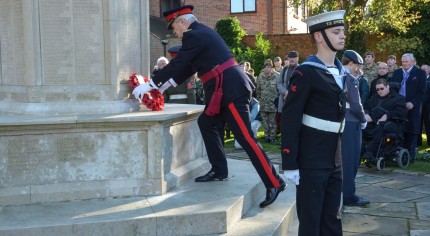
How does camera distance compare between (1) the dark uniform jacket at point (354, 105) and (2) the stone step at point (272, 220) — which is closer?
(2) the stone step at point (272, 220)

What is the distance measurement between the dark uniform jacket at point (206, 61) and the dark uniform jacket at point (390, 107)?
4645 millimetres

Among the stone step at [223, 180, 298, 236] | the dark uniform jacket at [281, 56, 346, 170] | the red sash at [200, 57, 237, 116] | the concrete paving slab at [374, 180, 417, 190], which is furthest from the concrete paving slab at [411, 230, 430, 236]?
the red sash at [200, 57, 237, 116]

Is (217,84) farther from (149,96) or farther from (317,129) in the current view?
(317,129)

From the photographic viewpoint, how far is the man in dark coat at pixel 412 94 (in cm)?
1066

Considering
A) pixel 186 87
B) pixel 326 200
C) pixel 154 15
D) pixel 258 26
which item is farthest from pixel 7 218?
pixel 154 15

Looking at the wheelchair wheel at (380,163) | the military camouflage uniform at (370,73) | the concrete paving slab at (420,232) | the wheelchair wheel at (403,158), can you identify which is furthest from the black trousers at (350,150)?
the military camouflage uniform at (370,73)

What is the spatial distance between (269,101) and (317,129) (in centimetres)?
865

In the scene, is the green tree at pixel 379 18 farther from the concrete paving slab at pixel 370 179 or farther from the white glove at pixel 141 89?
the white glove at pixel 141 89

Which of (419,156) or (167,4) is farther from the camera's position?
(167,4)

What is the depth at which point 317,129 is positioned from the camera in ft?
13.9

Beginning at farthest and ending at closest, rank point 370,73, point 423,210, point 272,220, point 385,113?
point 370,73 → point 385,113 → point 423,210 → point 272,220

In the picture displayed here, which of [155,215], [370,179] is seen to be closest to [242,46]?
[370,179]

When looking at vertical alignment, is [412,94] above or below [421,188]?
above

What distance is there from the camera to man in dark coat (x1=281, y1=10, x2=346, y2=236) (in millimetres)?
4176
